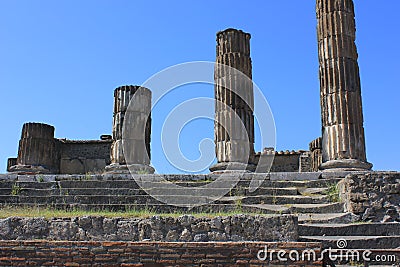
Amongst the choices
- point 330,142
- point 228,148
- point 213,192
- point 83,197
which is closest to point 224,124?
point 228,148

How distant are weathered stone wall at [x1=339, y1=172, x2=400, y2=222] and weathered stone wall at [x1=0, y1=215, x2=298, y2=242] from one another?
84.0 inches

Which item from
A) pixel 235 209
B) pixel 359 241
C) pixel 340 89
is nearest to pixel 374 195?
pixel 359 241

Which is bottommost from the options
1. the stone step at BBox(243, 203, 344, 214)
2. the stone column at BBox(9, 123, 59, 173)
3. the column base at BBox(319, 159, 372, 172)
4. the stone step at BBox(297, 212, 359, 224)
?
the stone step at BBox(297, 212, 359, 224)

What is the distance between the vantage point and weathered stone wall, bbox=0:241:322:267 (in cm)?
487

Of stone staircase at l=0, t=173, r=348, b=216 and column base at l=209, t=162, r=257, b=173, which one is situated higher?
column base at l=209, t=162, r=257, b=173

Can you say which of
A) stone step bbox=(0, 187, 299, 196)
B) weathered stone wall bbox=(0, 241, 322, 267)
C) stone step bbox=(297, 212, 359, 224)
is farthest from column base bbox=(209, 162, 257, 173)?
weathered stone wall bbox=(0, 241, 322, 267)

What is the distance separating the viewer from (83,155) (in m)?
19.6

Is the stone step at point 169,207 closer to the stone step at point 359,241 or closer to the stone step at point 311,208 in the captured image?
the stone step at point 311,208

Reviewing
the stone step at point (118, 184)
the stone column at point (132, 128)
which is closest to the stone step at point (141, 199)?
the stone step at point (118, 184)

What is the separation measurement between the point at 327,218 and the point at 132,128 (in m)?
6.50

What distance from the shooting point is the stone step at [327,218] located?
6517 millimetres

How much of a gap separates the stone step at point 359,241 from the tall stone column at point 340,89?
4.08m

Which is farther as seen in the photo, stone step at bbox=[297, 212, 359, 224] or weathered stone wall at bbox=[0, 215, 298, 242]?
stone step at bbox=[297, 212, 359, 224]

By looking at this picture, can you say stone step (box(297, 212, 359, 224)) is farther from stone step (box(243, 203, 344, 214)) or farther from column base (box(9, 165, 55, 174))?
column base (box(9, 165, 55, 174))
